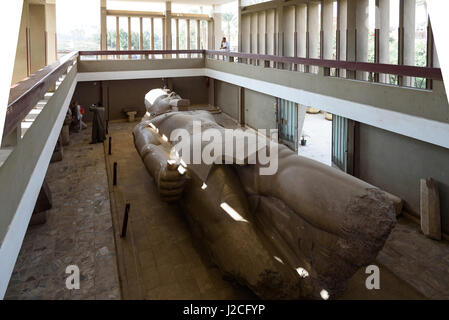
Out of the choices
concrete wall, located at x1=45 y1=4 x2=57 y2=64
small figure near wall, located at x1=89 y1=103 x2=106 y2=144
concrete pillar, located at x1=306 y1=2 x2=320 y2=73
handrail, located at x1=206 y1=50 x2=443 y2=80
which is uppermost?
concrete wall, located at x1=45 y1=4 x2=57 y2=64

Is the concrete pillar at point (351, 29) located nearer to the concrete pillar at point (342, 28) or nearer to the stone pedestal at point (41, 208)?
the concrete pillar at point (342, 28)

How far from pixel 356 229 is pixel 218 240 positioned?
5.46ft

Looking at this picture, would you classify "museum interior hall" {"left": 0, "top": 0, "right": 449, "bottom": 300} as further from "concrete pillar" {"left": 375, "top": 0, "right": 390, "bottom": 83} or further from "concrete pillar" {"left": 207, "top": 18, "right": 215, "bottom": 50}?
"concrete pillar" {"left": 207, "top": 18, "right": 215, "bottom": 50}

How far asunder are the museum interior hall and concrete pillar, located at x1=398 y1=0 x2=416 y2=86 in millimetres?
23

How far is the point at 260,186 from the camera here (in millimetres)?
4398

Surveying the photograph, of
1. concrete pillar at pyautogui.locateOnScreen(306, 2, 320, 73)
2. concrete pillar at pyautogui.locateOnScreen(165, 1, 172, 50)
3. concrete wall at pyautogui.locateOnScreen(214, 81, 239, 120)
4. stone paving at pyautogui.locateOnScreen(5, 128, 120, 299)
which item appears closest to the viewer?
stone paving at pyautogui.locateOnScreen(5, 128, 120, 299)

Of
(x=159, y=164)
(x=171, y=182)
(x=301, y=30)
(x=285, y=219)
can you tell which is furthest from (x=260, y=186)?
(x=301, y=30)

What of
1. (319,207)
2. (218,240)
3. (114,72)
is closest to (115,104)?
(114,72)

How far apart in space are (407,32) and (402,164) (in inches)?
115

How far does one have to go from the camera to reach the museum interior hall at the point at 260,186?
360 cm

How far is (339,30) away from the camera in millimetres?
10117

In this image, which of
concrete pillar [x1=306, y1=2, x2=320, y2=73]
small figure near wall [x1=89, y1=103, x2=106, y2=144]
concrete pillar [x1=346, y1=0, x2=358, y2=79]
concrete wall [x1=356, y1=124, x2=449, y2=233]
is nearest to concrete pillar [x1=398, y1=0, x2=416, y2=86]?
concrete wall [x1=356, y1=124, x2=449, y2=233]

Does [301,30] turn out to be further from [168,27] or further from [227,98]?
[168,27]

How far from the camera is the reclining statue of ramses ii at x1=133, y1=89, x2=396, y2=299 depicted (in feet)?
11.1
